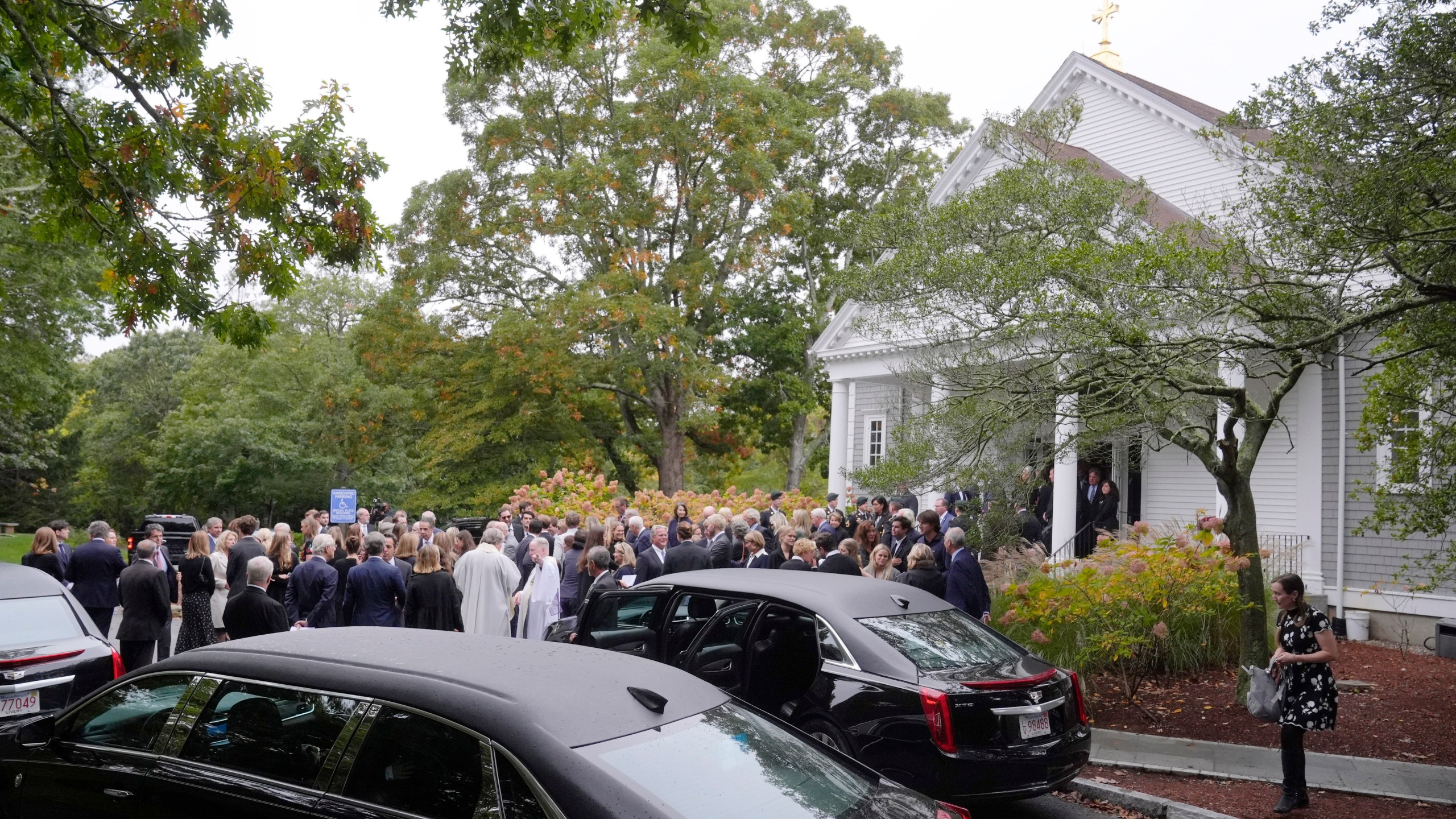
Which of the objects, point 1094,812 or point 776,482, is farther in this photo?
point 776,482

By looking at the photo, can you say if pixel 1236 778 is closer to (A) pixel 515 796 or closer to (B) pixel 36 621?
(A) pixel 515 796

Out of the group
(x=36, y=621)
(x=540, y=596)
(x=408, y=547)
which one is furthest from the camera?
(x=540, y=596)

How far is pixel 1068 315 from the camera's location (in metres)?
9.45

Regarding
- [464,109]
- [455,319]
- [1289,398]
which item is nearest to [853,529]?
[1289,398]

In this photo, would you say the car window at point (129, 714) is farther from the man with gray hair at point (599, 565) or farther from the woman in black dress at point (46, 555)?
the woman in black dress at point (46, 555)

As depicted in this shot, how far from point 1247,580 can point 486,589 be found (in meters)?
7.72

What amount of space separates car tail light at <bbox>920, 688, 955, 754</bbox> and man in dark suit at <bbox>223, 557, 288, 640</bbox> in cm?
529

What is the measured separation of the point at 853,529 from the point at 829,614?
9.45 metres

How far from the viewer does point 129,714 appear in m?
4.24

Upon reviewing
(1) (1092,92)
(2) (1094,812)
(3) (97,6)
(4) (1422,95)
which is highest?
(1) (1092,92)

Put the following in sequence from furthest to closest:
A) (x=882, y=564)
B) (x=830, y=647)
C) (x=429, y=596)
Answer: (x=882, y=564) → (x=429, y=596) → (x=830, y=647)

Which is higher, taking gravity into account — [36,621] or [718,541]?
Result: [718,541]

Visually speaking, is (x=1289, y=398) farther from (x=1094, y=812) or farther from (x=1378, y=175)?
(x=1094, y=812)

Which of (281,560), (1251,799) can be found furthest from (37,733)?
(1251,799)
